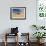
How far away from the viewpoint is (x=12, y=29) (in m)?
7.23

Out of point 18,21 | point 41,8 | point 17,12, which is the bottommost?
point 18,21

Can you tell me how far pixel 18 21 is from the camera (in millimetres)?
7449

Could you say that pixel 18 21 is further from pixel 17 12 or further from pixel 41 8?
pixel 41 8

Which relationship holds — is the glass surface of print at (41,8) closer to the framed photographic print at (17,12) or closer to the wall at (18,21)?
the wall at (18,21)

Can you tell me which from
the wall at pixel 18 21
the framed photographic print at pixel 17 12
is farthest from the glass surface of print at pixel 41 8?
the framed photographic print at pixel 17 12

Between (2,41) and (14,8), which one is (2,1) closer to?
(14,8)

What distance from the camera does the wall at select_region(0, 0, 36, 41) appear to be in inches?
290

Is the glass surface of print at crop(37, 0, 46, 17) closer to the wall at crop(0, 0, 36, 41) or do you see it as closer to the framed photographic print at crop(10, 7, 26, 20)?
the wall at crop(0, 0, 36, 41)

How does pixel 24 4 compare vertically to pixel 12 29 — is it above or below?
above

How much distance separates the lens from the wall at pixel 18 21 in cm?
738

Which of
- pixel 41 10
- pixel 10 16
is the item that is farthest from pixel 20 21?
pixel 41 10

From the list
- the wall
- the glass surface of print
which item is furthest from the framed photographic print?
the glass surface of print

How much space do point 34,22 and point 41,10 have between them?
1.98ft

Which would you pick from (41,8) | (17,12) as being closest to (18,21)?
(17,12)
